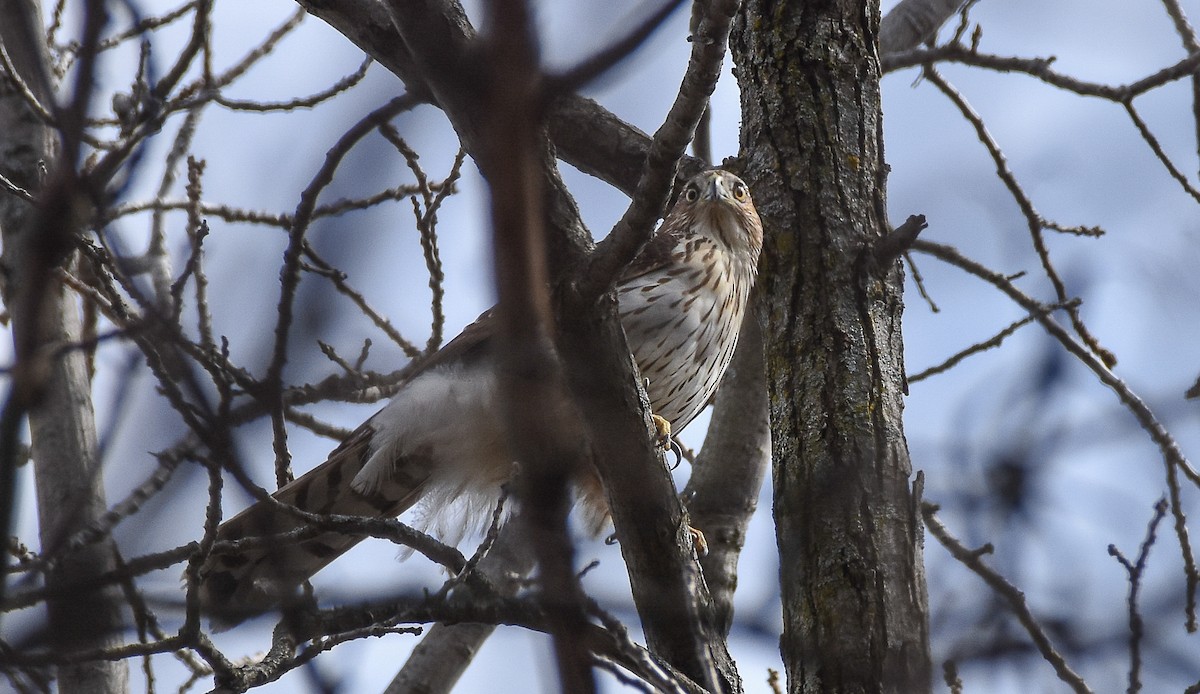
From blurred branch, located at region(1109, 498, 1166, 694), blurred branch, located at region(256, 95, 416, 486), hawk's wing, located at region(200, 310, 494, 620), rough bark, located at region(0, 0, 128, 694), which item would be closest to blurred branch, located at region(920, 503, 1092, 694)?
blurred branch, located at region(1109, 498, 1166, 694)

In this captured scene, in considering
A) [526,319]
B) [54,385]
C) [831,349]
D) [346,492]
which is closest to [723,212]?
[831,349]

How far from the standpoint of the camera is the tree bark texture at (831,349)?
2836mm

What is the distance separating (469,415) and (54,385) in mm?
1237

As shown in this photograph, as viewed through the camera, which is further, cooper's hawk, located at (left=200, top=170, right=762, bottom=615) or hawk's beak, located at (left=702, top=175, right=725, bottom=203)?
hawk's beak, located at (left=702, top=175, right=725, bottom=203)

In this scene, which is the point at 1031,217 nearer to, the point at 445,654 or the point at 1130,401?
the point at 1130,401

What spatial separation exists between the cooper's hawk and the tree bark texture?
0.33m

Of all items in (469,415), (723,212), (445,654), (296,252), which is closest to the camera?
(296,252)

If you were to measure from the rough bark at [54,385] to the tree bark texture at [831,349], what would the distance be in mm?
1437

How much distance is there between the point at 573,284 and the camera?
2125 mm

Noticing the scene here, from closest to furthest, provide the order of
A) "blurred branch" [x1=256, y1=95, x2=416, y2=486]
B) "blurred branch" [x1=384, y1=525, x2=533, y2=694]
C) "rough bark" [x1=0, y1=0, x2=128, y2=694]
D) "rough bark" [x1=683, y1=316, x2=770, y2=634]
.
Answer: "rough bark" [x1=0, y1=0, x2=128, y2=694] < "blurred branch" [x1=256, y1=95, x2=416, y2=486] < "blurred branch" [x1=384, y1=525, x2=533, y2=694] < "rough bark" [x1=683, y1=316, x2=770, y2=634]

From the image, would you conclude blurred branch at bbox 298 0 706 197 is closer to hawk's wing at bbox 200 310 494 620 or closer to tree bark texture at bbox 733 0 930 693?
tree bark texture at bbox 733 0 930 693

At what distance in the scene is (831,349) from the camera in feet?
10.5

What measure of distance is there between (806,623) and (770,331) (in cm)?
84

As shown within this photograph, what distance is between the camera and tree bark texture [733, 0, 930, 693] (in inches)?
112
